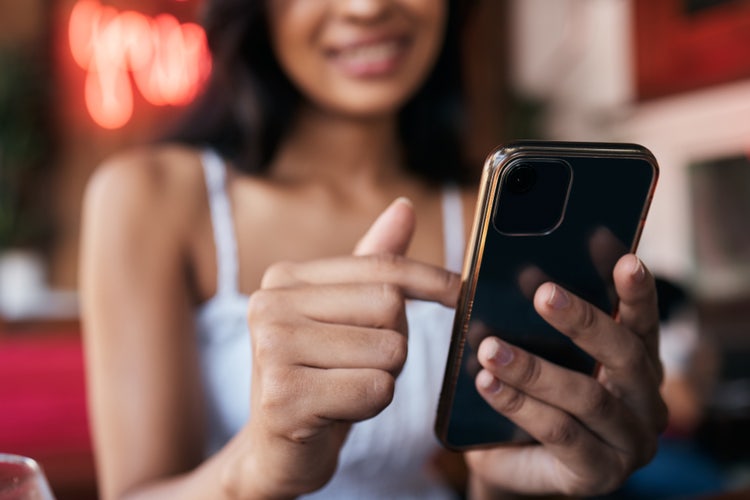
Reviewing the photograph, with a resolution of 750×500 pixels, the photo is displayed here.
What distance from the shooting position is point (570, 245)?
393mm

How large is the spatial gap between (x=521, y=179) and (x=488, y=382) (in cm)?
11

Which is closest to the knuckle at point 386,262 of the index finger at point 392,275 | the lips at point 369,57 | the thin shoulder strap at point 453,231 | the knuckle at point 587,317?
the index finger at point 392,275

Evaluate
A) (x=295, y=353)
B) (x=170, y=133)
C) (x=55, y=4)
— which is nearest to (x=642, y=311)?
(x=295, y=353)

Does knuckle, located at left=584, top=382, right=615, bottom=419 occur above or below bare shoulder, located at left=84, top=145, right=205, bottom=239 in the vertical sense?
below

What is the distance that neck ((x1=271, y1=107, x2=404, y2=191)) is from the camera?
0.81m

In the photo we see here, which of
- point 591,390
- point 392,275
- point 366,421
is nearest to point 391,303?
point 392,275

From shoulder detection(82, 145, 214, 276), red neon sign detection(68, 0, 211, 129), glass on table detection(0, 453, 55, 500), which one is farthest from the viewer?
red neon sign detection(68, 0, 211, 129)

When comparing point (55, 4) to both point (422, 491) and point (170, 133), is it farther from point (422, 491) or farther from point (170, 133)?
point (422, 491)

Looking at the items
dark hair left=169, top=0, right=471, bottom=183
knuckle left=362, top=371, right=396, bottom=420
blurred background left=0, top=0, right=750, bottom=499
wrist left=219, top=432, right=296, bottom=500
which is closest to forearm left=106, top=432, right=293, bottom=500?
wrist left=219, top=432, right=296, bottom=500

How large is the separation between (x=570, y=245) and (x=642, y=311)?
0.06 meters

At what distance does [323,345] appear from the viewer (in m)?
0.38

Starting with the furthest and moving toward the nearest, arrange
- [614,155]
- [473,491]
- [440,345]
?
[440,345]
[473,491]
[614,155]

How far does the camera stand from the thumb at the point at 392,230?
43 centimetres

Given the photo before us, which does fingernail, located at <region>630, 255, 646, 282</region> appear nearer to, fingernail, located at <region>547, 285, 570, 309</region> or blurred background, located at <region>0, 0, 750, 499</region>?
fingernail, located at <region>547, 285, 570, 309</region>
